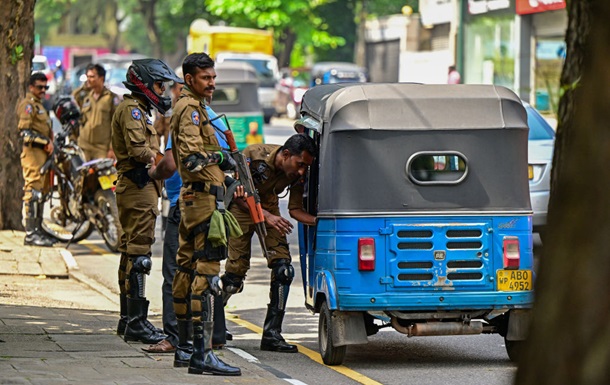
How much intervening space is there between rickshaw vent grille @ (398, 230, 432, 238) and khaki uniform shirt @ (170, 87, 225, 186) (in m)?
1.22

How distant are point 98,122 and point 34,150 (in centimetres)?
90

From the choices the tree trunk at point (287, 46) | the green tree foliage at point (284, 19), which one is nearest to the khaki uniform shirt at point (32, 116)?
the green tree foliage at point (284, 19)

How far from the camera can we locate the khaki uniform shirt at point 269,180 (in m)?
9.25

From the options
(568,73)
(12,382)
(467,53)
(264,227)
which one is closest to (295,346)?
(264,227)

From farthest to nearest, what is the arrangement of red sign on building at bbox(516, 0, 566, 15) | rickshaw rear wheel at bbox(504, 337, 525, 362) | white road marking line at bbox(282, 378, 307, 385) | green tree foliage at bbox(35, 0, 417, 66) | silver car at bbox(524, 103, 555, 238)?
green tree foliage at bbox(35, 0, 417, 66) < red sign on building at bbox(516, 0, 566, 15) < silver car at bbox(524, 103, 555, 238) < rickshaw rear wheel at bbox(504, 337, 525, 362) < white road marking line at bbox(282, 378, 307, 385)

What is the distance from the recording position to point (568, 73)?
537cm

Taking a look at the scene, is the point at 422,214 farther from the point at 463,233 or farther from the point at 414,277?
the point at 414,277

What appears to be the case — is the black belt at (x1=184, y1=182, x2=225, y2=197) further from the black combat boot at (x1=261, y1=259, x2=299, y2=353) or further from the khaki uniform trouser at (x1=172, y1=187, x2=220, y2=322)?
the black combat boot at (x1=261, y1=259, x2=299, y2=353)

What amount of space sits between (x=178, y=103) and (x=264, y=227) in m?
1.12

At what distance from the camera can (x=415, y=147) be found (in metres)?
8.78

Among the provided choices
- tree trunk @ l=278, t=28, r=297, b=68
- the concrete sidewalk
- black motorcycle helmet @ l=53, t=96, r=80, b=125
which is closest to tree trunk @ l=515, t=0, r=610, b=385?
the concrete sidewalk

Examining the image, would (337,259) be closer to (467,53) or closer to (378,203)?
(378,203)

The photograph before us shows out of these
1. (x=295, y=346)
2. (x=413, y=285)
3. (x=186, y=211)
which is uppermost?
(x=186, y=211)

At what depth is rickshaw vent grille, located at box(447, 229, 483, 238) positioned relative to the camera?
8.72 metres
